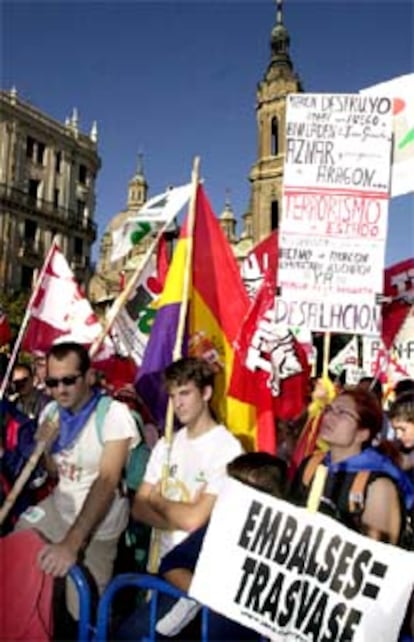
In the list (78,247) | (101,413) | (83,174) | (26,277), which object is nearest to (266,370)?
(101,413)

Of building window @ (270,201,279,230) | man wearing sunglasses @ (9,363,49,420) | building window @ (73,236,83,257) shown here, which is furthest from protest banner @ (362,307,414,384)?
building window @ (270,201,279,230)

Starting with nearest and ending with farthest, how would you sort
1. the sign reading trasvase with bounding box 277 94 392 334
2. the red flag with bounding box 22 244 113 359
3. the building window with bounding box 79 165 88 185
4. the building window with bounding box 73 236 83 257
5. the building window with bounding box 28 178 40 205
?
the sign reading trasvase with bounding box 277 94 392 334
the red flag with bounding box 22 244 113 359
the building window with bounding box 28 178 40 205
the building window with bounding box 73 236 83 257
the building window with bounding box 79 165 88 185

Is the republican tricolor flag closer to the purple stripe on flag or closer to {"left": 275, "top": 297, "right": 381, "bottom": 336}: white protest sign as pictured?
A: the purple stripe on flag

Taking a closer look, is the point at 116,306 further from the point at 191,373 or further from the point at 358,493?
the point at 358,493

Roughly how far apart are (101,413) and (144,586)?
3.16ft

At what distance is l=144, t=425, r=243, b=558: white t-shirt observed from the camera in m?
3.18

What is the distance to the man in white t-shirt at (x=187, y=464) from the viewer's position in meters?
3.15

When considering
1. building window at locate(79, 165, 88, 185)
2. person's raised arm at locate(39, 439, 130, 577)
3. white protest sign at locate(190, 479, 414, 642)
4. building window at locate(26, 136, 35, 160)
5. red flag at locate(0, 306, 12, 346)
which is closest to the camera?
white protest sign at locate(190, 479, 414, 642)

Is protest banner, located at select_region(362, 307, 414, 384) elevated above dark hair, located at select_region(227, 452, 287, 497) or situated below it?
above

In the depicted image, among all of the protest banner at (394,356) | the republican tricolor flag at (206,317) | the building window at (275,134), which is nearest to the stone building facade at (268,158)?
the building window at (275,134)

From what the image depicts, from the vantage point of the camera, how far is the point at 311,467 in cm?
338

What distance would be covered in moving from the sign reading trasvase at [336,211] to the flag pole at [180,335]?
0.84m

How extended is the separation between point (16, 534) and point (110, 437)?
61 centimetres

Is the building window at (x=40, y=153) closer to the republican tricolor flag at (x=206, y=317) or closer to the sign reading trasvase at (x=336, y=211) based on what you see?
the sign reading trasvase at (x=336, y=211)
